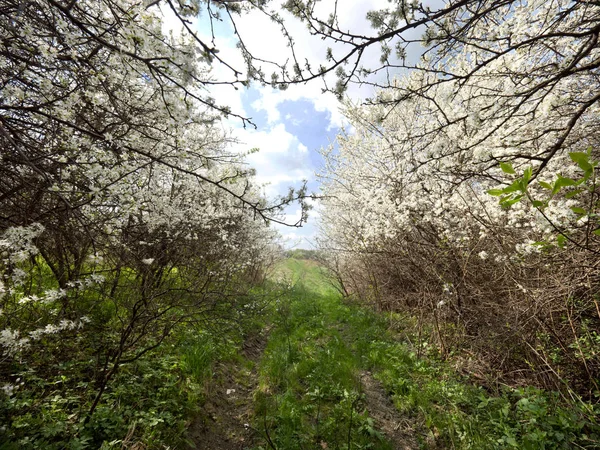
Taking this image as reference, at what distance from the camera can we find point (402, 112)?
8.09 m

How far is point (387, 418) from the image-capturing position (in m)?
3.79

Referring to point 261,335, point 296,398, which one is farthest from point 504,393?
point 261,335

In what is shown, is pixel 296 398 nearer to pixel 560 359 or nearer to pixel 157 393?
pixel 157 393

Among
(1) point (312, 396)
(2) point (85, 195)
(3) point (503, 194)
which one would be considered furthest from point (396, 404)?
(2) point (85, 195)

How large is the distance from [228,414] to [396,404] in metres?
2.43

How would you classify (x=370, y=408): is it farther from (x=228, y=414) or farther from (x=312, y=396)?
(x=228, y=414)

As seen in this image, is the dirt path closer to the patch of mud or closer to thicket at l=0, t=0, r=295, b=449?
thicket at l=0, t=0, r=295, b=449

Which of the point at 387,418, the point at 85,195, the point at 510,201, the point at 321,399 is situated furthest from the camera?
the point at 321,399

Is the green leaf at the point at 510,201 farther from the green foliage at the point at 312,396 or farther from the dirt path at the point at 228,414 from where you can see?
the dirt path at the point at 228,414

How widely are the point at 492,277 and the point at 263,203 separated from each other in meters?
4.25

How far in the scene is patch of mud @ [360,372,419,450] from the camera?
335 cm

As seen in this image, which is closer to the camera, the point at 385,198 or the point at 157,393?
the point at 157,393

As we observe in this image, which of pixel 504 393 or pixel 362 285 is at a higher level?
pixel 362 285

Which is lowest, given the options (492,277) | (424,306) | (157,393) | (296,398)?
(296,398)
